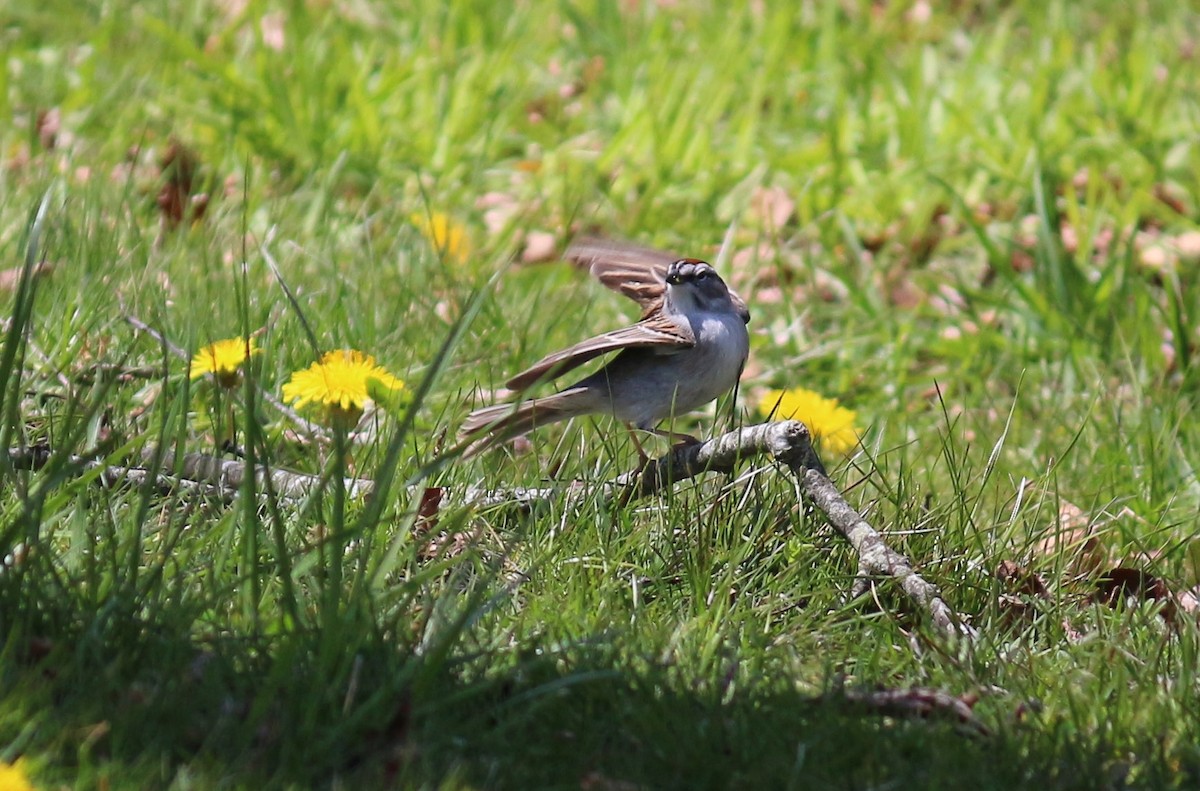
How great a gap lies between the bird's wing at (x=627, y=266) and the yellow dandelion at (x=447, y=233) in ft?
3.16

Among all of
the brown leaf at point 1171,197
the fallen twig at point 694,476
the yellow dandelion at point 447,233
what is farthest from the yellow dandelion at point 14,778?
the brown leaf at point 1171,197

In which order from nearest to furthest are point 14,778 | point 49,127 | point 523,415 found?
point 14,778 → point 523,415 → point 49,127

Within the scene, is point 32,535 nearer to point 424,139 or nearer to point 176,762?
point 176,762

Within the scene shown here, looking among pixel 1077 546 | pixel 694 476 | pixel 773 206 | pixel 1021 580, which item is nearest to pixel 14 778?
pixel 694 476

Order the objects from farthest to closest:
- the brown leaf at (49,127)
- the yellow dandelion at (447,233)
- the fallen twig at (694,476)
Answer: the brown leaf at (49,127) < the yellow dandelion at (447,233) < the fallen twig at (694,476)

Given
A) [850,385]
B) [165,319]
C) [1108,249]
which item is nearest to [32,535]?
[165,319]

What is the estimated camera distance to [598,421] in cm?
484

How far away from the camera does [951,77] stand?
7.71 metres

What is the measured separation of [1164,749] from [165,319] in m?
3.13

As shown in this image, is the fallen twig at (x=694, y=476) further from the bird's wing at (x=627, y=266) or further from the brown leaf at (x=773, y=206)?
the brown leaf at (x=773, y=206)

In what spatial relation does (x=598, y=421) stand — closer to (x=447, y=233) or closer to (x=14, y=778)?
(x=447, y=233)

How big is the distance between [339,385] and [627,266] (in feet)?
4.55

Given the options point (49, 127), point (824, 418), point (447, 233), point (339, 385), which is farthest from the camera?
point (49, 127)

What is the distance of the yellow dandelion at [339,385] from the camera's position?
3838 mm
